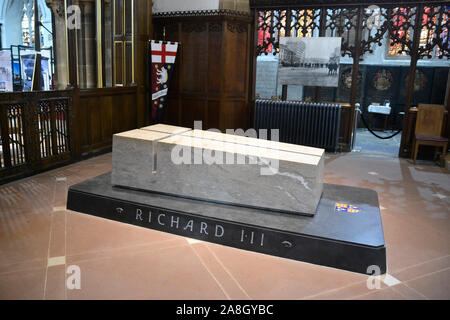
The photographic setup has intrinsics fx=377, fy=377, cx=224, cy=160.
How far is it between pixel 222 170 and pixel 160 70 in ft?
14.7

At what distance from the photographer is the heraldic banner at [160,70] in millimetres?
7199

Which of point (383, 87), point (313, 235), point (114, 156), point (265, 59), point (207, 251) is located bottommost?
point (207, 251)

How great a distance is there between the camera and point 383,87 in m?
12.3

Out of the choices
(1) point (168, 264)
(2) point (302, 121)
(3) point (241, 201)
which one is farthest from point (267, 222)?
(2) point (302, 121)

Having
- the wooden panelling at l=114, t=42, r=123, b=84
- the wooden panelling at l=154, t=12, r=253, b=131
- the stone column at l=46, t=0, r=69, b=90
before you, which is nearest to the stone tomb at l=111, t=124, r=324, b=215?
the wooden panelling at l=154, t=12, r=253, b=131

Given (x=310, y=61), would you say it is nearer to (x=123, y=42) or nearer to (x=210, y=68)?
(x=210, y=68)

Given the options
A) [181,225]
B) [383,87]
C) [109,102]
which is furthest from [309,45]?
[383,87]

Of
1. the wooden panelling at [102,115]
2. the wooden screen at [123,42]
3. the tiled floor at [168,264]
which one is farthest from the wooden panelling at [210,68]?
the tiled floor at [168,264]

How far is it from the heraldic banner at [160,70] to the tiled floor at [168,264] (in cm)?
355

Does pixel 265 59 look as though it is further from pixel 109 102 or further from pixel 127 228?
pixel 127 228

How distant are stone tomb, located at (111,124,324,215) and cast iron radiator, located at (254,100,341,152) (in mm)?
3653

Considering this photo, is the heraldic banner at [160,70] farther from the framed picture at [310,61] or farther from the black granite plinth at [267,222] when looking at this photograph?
the black granite plinth at [267,222]

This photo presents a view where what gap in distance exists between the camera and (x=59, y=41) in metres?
7.91

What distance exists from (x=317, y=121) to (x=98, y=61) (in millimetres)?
4844
